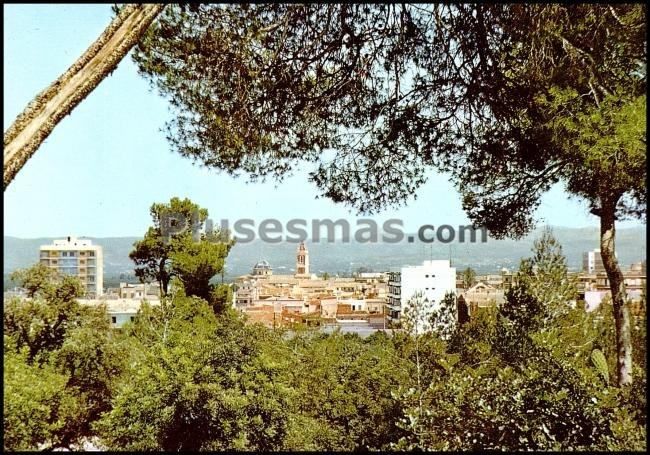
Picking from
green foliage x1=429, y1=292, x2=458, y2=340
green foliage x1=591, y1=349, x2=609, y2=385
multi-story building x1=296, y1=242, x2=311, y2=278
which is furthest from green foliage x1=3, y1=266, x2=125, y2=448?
green foliage x1=591, y1=349, x2=609, y2=385

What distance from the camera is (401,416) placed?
1.89 meters

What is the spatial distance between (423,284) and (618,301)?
1.89ft

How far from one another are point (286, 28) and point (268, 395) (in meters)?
1.20

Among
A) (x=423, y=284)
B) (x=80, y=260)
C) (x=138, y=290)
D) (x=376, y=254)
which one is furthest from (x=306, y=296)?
(x=80, y=260)

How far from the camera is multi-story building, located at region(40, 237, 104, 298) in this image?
5.37 ft

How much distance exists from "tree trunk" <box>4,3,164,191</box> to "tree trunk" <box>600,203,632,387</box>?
1316 millimetres

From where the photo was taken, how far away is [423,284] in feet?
6.26

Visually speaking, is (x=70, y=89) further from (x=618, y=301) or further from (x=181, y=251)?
(x=618, y=301)

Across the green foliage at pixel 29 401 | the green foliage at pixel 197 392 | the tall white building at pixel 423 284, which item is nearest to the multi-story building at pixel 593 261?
the tall white building at pixel 423 284

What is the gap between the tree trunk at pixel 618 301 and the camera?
163cm

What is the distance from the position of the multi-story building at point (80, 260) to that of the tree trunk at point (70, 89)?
19.1 inches

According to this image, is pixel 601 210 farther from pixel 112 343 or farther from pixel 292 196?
pixel 112 343

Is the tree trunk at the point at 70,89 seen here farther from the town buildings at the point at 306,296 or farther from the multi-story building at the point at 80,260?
the town buildings at the point at 306,296

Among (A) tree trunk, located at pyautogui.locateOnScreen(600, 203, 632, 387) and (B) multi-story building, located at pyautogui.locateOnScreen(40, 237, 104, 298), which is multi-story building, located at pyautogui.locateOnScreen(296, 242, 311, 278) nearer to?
(B) multi-story building, located at pyautogui.locateOnScreen(40, 237, 104, 298)
